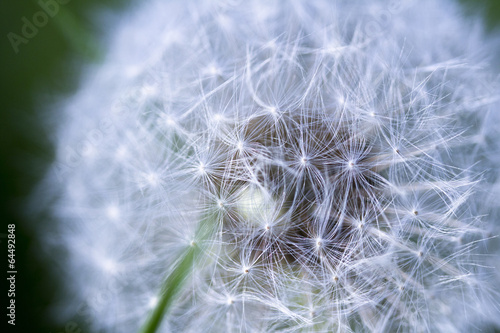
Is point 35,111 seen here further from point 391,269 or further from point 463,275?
point 463,275

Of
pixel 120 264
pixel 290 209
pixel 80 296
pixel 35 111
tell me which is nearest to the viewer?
pixel 290 209

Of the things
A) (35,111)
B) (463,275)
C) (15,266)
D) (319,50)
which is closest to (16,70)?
(35,111)

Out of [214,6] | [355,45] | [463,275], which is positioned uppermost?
[214,6]

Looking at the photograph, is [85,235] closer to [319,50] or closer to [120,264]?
[120,264]

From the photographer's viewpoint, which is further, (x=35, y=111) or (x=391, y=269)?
(x=35, y=111)

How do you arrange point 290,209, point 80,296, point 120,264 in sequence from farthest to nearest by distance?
point 80,296
point 120,264
point 290,209

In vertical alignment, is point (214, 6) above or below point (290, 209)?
above
